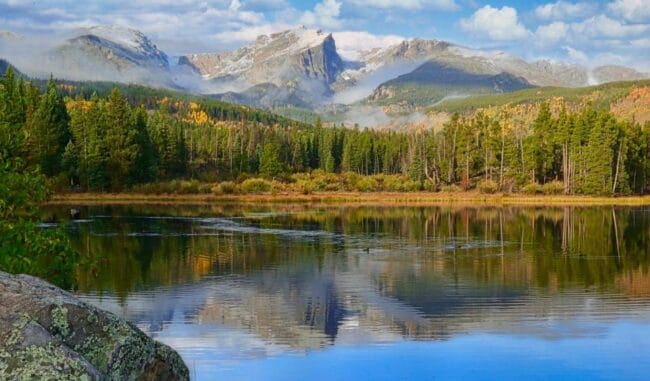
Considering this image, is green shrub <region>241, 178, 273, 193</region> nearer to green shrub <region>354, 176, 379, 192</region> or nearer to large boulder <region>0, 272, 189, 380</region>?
green shrub <region>354, 176, 379, 192</region>

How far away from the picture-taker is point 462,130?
136000mm

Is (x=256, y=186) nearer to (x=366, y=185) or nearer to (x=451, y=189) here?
(x=366, y=185)

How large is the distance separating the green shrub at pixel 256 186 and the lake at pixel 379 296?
4831 cm

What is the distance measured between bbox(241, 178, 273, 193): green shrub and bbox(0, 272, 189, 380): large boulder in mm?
110605

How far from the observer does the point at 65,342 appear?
7309 millimetres

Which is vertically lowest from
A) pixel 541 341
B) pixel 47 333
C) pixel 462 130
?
pixel 541 341

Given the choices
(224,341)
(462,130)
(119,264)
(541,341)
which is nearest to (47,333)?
(224,341)

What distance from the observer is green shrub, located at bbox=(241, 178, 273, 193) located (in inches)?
4668

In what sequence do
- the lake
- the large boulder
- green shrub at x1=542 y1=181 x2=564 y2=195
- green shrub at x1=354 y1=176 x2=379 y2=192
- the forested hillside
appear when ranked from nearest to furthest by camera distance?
the large boulder, the lake, the forested hillside, green shrub at x1=542 y1=181 x2=564 y2=195, green shrub at x1=354 y1=176 x2=379 y2=192

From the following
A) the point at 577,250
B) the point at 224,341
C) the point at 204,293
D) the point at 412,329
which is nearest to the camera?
the point at 224,341

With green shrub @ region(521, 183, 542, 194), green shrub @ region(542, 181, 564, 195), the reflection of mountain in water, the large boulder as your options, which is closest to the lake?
the reflection of mountain in water

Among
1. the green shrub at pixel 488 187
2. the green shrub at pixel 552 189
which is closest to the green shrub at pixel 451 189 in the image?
the green shrub at pixel 488 187

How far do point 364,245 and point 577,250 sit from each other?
14.8 metres

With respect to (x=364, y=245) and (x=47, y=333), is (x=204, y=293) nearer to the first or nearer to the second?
(x=364, y=245)
